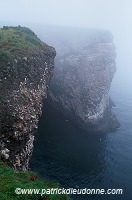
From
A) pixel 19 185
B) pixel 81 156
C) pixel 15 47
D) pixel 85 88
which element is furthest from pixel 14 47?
pixel 85 88

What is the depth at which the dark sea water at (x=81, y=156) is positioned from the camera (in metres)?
48.9

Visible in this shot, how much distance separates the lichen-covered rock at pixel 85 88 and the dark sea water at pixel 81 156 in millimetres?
4122

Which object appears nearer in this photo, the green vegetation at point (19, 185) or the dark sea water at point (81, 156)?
the green vegetation at point (19, 185)

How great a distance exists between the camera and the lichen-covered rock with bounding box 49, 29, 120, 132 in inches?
3029

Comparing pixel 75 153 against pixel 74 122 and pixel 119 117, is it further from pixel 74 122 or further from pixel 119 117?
pixel 119 117

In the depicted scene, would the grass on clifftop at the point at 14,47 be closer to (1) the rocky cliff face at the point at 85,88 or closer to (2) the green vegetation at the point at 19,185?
(2) the green vegetation at the point at 19,185

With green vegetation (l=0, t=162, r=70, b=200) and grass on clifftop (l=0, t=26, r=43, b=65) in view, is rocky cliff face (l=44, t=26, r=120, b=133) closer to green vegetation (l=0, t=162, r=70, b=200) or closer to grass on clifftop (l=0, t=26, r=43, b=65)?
grass on clifftop (l=0, t=26, r=43, b=65)

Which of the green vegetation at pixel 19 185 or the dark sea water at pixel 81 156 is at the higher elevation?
the green vegetation at pixel 19 185

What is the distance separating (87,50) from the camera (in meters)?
96.9

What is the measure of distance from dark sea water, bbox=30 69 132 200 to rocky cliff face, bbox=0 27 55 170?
691 inches

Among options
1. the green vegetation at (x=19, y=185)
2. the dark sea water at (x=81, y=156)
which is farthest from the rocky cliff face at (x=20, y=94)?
the dark sea water at (x=81, y=156)

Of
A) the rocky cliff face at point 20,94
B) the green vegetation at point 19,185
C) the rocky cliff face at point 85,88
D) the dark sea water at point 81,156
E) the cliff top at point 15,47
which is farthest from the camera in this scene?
the rocky cliff face at point 85,88

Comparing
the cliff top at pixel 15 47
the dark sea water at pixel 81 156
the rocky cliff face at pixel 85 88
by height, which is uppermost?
the cliff top at pixel 15 47

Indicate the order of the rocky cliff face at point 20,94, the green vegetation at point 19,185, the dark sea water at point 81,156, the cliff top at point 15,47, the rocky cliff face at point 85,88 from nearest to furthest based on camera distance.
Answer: the green vegetation at point 19,185, the rocky cliff face at point 20,94, the cliff top at point 15,47, the dark sea water at point 81,156, the rocky cliff face at point 85,88
